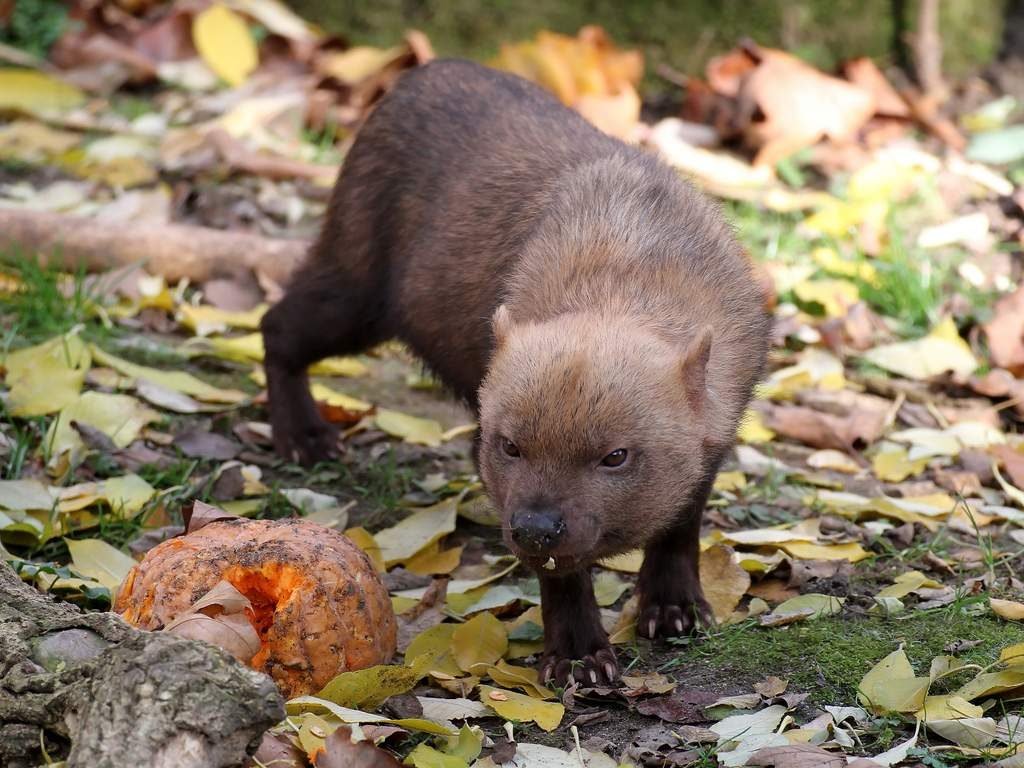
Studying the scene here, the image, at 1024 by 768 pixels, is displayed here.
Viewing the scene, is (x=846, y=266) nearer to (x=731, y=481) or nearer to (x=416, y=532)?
(x=731, y=481)

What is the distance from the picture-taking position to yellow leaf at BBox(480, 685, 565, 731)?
145 inches

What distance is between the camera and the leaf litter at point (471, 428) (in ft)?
11.9

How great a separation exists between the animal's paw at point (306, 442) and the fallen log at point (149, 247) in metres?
0.96

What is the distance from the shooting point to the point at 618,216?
4305 millimetres

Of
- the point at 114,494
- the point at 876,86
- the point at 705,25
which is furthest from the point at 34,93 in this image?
the point at 876,86

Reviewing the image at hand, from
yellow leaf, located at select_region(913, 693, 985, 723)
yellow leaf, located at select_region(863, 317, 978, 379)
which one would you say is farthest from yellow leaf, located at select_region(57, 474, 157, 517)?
yellow leaf, located at select_region(863, 317, 978, 379)

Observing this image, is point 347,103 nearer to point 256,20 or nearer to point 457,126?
point 256,20

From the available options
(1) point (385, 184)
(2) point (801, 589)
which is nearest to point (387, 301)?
(1) point (385, 184)

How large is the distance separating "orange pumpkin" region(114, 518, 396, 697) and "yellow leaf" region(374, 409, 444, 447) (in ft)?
6.40

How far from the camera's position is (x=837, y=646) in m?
4.03

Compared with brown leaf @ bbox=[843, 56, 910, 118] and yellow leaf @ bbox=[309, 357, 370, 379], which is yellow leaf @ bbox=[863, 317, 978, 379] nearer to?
yellow leaf @ bbox=[309, 357, 370, 379]

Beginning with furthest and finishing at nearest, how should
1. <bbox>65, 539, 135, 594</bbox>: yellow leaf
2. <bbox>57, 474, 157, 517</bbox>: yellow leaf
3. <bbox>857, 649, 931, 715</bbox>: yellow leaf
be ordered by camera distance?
<bbox>57, 474, 157, 517</bbox>: yellow leaf < <bbox>65, 539, 135, 594</bbox>: yellow leaf < <bbox>857, 649, 931, 715</bbox>: yellow leaf

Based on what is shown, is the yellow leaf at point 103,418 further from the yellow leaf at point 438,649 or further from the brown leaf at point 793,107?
the brown leaf at point 793,107

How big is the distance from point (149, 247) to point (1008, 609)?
4.45m
